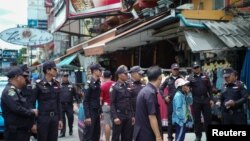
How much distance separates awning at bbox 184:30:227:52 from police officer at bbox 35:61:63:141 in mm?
5195

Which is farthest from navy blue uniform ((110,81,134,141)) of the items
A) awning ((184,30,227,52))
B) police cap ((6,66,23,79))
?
awning ((184,30,227,52))

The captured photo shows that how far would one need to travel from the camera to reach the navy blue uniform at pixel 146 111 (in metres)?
6.56

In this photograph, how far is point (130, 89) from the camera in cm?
993

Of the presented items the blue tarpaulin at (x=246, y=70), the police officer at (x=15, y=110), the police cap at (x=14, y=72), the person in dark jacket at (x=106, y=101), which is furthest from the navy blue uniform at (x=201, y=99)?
the police cap at (x=14, y=72)

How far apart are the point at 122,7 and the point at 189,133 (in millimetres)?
11992

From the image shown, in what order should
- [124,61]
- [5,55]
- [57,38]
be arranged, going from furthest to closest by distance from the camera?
1. [57,38]
2. [5,55]
3. [124,61]

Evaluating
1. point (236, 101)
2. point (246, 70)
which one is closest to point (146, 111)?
point (236, 101)

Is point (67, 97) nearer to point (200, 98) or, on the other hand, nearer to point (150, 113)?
point (200, 98)

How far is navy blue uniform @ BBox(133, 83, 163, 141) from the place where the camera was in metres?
6.56

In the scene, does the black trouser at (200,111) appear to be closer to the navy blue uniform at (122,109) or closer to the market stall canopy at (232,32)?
the market stall canopy at (232,32)

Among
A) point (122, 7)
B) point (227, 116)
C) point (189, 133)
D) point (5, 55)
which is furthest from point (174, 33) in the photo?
point (5, 55)

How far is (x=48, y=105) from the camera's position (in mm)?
8820

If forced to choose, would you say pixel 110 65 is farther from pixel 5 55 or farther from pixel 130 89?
pixel 5 55

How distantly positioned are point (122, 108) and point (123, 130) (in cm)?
50
